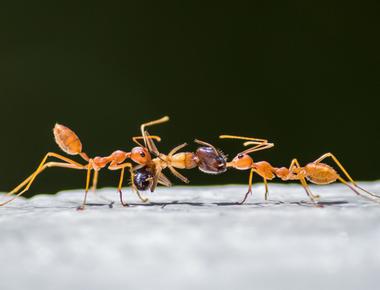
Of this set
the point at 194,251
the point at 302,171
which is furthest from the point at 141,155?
the point at 194,251

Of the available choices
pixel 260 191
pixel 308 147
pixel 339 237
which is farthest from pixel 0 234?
pixel 308 147

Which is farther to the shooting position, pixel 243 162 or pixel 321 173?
pixel 243 162

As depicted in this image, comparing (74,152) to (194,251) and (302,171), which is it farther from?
(194,251)

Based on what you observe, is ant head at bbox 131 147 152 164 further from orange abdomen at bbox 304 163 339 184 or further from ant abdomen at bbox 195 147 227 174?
orange abdomen at bbox 304 163 339 184

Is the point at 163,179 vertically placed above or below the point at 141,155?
below

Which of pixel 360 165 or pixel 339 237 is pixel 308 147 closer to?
pixel 360 165

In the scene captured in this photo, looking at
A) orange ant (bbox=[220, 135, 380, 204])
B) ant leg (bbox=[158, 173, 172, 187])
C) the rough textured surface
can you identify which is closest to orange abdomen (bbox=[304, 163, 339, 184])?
orange ant (bbox=[220, 135, 380, 204])

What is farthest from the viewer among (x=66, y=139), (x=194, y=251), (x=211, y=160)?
(x=66, y=139)
